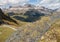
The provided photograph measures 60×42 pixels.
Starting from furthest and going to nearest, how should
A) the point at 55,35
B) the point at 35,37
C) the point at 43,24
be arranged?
the point at 43,24 < the point at 35,37 < the point at 55,35

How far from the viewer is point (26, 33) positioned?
2622 cm

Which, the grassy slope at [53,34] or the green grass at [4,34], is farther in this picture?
the green grass at [4,34]

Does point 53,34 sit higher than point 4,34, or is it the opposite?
point 53,34

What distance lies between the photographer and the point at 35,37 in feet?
80.3

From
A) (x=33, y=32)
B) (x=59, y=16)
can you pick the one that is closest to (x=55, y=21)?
(x=59, y=16)

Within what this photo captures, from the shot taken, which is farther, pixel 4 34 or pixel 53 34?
pixel 4 34

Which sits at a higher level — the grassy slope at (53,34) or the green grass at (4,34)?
the grassy slope at (53,34)

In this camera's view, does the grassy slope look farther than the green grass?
No

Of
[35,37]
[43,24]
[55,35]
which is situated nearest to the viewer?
[55,35]

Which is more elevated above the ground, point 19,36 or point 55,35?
point 55,35

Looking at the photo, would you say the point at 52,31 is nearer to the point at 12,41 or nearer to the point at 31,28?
the point at 31,28

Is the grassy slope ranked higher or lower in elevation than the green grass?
higher

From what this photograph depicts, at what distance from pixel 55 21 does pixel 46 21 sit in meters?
1.92

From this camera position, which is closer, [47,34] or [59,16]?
[47,34]
